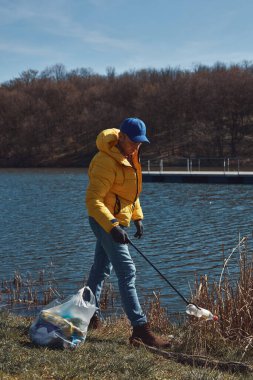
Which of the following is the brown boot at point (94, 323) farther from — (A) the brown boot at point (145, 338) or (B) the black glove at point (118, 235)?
(B) the black glove at point (118, 235)

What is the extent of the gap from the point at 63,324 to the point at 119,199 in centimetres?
117

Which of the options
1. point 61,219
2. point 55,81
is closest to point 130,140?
point 61,219

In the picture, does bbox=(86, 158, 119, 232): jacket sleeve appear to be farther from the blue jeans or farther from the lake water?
the lake water

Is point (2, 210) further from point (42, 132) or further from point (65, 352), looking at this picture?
point (42, 132)

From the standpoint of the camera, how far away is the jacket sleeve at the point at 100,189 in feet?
16.8

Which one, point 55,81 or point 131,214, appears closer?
point 131,214

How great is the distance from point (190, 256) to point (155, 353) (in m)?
9.46

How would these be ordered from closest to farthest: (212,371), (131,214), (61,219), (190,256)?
(212,371)
(131,214)
(190,256)
(61,219)

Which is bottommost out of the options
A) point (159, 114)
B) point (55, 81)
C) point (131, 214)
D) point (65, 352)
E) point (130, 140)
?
point (65, 352)

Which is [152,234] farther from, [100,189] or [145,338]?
[100,189]

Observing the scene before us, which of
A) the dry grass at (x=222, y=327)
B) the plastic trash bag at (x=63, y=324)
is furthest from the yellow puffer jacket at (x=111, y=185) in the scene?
the dry grass at (x=222, y=327)

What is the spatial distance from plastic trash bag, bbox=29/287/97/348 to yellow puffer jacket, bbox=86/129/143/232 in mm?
727

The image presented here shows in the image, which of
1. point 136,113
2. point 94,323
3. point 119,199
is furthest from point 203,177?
point 136,113

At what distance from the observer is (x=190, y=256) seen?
1441 cm
